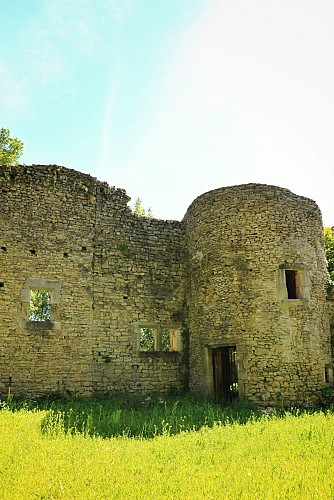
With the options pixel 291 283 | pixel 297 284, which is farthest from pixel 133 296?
pixel 297 284

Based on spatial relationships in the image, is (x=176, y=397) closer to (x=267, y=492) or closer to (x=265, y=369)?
(x=265, y=369)

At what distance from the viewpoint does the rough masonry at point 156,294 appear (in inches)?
400

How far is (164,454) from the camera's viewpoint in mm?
6047

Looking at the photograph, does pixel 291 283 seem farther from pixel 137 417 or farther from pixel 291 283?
pixel 137 417

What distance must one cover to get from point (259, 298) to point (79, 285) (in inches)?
183

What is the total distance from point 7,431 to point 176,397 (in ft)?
17.9

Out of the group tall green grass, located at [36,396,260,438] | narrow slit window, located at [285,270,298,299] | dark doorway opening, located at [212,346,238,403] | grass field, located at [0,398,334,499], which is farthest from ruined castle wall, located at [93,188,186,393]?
narrow slit window, located at [285,270,298,299]

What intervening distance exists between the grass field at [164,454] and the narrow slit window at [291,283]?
10.6ft

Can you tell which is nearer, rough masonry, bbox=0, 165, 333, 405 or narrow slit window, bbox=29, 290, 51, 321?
rough masonry, bbox=0, 165, 333, 405

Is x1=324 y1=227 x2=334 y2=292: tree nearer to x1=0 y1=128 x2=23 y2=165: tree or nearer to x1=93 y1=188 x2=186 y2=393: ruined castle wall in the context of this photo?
x1=93 y1=188 x2=186 y2=393: ruined castle wall

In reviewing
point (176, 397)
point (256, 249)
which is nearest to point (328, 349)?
point (256, 249)

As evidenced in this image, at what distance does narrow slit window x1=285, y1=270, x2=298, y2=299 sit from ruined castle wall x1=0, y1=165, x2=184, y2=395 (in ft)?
10.2

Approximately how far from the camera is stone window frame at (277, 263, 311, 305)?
1051cm

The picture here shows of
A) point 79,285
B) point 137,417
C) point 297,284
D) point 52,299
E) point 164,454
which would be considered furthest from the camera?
point 79,285
